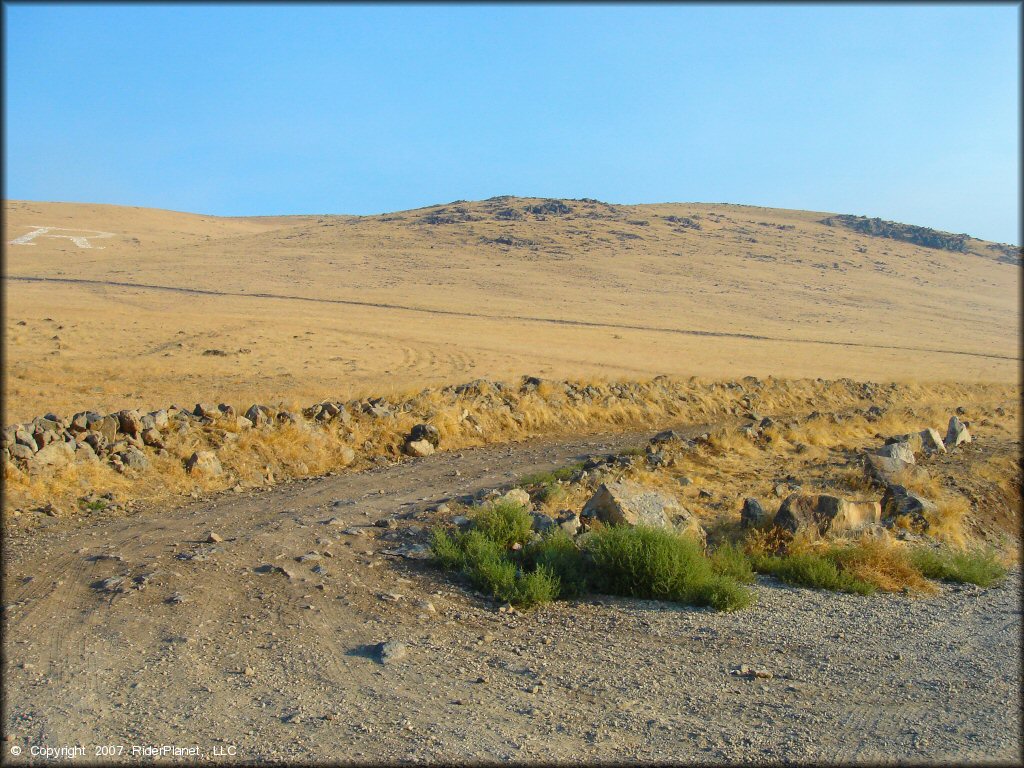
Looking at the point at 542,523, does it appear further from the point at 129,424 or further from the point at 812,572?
the point at 129,424

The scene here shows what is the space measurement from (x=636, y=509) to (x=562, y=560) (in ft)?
5.03

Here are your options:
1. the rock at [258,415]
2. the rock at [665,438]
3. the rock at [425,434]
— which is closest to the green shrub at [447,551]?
the rock at [258,415]

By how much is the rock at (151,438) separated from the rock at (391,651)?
6276 millimetres

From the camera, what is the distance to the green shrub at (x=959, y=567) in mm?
8352

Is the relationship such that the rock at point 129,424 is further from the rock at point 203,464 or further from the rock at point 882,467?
the rock at point 882,467

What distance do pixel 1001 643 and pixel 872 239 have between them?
9287cm

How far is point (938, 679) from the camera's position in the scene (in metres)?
5.61

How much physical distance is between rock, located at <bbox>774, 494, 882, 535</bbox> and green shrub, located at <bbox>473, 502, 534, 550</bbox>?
10.4 feet

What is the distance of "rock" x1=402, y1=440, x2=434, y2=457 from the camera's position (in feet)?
42.7

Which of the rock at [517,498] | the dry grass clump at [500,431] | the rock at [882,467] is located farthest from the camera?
the rock at [882,467]

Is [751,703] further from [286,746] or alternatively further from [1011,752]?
[286,746]

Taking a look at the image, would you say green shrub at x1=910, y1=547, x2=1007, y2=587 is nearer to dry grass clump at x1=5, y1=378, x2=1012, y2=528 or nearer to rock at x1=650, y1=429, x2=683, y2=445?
dry grass clump at x1=5, y1=378, x2=1012, y2=528

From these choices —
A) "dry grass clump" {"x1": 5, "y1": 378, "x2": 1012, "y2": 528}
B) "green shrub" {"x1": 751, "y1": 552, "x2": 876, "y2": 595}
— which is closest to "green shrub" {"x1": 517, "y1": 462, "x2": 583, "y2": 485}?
"dry grass clump" {"x1": 5, "y1": 378, "x2": 1012, "y2": 528}

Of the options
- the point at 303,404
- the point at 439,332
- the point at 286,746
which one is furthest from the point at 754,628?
the point at 439,332
